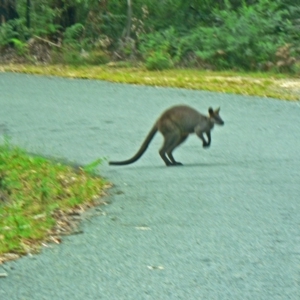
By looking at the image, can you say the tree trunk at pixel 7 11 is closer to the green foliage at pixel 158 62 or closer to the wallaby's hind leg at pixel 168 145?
the green foliage at pixel 158 62

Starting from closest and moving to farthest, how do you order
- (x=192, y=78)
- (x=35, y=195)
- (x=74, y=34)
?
(x=35, y=195) → (x=192, y=78) → (x=74, y=34)

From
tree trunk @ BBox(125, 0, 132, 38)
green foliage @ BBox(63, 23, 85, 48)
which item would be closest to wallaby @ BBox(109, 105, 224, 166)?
green foliage @ BBox(63, 23, 85, 48)

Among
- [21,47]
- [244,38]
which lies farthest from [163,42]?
[21,47]

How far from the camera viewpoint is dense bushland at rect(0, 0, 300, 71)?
832 inches

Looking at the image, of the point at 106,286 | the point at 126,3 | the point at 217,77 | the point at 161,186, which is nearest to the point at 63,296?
the point at 106,286

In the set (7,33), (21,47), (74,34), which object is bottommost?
(21,47)

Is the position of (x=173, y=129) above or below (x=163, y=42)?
above

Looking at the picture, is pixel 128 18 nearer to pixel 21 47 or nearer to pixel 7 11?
pixel 21 47

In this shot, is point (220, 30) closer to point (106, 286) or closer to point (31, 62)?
point (31, 62)

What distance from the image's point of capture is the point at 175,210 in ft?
28.4

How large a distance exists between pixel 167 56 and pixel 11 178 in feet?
38.7

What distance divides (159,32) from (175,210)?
15.4 meters

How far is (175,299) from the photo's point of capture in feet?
20.2

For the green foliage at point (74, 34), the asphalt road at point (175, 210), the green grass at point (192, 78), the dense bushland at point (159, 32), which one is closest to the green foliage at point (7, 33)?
the dense bushland at point (159, 32)
